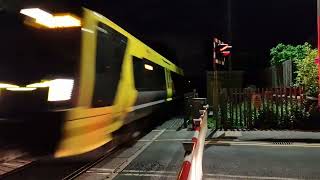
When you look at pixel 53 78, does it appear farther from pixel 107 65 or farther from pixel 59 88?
pixel 107 65

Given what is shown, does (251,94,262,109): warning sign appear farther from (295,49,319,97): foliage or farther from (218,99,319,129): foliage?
(295,49,319,97): foliage

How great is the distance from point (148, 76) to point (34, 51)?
7.14m

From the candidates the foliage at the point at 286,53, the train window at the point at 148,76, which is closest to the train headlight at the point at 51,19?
the train window at the point at 148,76

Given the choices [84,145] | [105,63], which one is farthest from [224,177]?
[105,63]

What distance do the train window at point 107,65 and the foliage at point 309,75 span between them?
25.2ft

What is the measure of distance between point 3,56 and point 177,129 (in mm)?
8924

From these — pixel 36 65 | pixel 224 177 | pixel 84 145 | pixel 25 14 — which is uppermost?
pixel 25 14

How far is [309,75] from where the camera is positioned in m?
17.1

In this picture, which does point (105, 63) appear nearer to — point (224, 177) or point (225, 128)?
point (224, 177)

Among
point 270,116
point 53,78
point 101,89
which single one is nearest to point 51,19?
point 53,78

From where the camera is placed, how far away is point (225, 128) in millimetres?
16438

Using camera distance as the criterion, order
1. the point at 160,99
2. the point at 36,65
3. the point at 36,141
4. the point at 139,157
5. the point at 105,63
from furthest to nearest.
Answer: the point at 160,99, the point at 139,157, the point at 105,63, the point at 36,65, the point at 36,141

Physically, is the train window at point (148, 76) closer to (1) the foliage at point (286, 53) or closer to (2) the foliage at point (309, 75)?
(2) the foliage at point (309, 75)

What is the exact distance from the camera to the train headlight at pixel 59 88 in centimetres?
859
